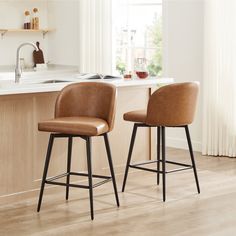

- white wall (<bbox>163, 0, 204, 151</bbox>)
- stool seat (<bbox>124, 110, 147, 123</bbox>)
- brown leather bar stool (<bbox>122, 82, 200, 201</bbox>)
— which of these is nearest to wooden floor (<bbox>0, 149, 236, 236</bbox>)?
brown leather bar stool (<bbox>122, 82, 200, 201</bbox>)

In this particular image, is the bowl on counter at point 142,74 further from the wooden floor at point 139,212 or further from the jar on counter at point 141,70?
the wooden floor at point 139,212

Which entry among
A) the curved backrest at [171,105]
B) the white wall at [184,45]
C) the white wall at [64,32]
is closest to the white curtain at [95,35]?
the white wall at [64,32]

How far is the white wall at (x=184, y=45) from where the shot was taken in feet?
22.5

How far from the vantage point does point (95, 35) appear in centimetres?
738

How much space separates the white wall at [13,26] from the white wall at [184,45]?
1888 millimetres

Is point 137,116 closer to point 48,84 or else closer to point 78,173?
point 78,173

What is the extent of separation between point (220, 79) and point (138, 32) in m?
1.35

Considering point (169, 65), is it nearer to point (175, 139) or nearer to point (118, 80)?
point (175, 139)

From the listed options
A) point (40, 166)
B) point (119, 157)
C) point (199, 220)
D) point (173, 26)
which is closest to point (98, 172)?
point (119, 157)

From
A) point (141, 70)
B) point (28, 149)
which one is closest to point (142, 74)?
point (141, 70)

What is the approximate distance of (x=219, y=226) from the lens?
4262 mm

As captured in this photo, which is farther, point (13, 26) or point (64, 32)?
point (64, 32)

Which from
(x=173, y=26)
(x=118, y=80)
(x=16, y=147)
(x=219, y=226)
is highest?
(x=173, y=26)

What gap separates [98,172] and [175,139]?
2.00 m
